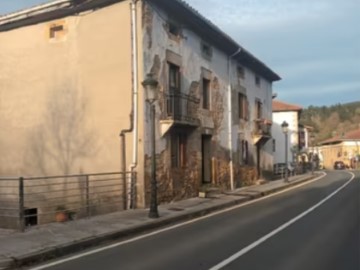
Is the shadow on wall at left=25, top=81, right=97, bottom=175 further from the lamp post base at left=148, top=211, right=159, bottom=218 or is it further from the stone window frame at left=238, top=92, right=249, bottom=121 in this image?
the stone window frame at left=238, top=92, right=249, bottom=121

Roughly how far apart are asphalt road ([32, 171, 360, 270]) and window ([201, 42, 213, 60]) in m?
10.3

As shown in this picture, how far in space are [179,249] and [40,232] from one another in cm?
343

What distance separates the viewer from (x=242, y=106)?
104 feet

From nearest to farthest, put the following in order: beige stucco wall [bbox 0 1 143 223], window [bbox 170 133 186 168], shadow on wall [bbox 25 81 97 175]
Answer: beige stucco wall [bbox 0 1 143 223]
shadow on wall [bbox 25 81 97 175]
window [bbox 170 133 186 168]

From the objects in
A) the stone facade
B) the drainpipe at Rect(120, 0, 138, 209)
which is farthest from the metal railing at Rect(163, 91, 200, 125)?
the drainpipe at Rect(120, 0, 138, 209)

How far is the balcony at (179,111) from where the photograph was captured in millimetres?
20266

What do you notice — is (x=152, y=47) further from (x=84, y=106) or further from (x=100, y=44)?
(x=84, y=106)

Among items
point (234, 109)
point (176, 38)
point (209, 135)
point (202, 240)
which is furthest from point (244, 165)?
point (202, 240)

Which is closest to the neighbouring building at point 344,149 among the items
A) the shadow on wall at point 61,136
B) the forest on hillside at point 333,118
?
the forest on hillside at point 333,118

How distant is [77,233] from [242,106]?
815 inches

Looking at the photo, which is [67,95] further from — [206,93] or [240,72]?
[240,72]

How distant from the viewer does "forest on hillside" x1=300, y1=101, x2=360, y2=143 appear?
147125mm

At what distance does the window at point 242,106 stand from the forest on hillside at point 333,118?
11454 cm

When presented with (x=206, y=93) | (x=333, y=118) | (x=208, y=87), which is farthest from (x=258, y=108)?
(x=333, y=118)
